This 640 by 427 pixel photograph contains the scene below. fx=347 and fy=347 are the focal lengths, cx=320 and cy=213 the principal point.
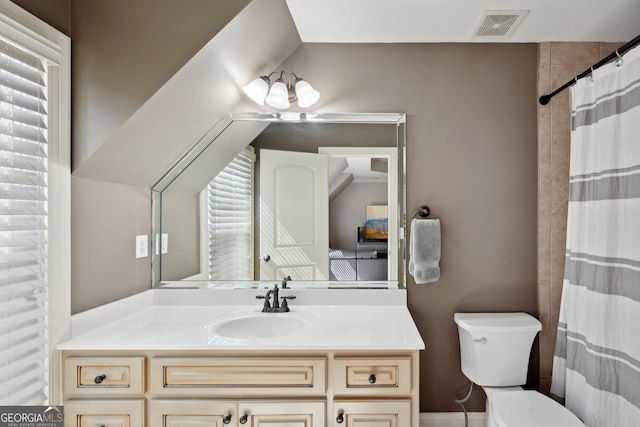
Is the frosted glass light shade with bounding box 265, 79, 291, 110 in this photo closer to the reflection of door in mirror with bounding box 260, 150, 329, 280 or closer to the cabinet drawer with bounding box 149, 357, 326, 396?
the reflection of door in mirror with bounding box 260, 150, 329, 280

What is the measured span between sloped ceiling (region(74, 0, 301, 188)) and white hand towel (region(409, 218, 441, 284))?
1.20 meters

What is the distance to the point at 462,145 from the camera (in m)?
1.94

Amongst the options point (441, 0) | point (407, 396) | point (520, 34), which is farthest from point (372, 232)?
point (520, 34)

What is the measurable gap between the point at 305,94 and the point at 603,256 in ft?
5.28

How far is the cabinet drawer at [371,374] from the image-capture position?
1366 millimetres

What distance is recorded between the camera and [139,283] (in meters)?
1.83

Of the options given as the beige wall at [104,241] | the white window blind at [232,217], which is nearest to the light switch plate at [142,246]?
the beige wall at [104,241]

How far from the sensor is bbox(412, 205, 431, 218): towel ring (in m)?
1.92

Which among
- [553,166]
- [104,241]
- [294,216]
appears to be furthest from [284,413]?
[553,166]

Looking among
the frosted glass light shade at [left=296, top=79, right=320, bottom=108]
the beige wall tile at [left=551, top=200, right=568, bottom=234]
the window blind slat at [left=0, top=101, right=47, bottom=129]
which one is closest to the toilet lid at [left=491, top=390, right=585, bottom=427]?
the beige wall tile at [left=551, top=200, right=568, bottom=234]

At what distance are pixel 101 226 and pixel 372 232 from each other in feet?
4.38

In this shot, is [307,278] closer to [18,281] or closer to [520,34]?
[18,281]

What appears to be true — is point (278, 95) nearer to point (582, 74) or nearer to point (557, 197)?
point (582, 74)

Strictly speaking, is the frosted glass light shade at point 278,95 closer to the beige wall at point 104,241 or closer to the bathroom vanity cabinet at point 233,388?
the beige wall at point 104,241
